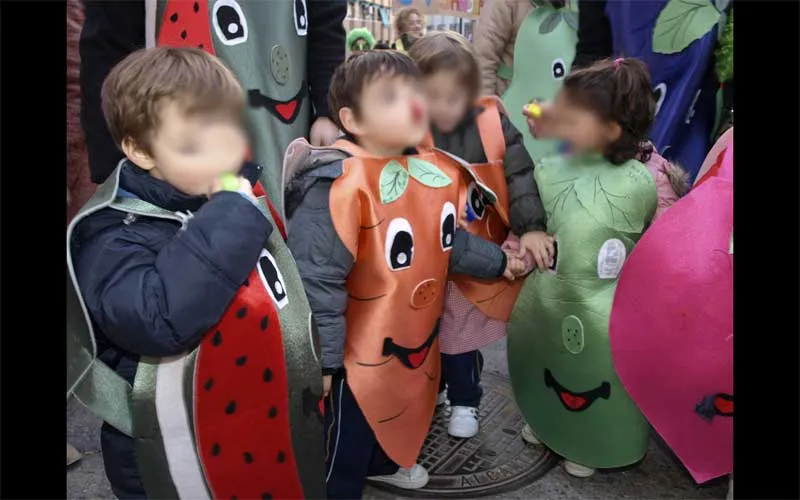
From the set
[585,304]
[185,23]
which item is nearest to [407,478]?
[585,304]

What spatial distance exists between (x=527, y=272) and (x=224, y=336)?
3.60ft

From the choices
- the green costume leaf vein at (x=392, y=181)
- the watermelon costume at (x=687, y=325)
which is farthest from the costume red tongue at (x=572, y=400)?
the green costume leaf vein at (x=392, y=181)

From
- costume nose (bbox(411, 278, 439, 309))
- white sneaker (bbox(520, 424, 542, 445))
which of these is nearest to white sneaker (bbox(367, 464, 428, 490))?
white sneaker (bbox(520, 424, 542, 445))

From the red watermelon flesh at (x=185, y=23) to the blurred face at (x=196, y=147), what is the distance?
48cm

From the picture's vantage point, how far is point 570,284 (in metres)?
2.07

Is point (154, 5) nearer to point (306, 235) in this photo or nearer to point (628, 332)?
point (306, 235)

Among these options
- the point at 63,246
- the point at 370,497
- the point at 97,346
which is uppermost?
the point at 63,246

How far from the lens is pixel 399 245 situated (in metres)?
1.79

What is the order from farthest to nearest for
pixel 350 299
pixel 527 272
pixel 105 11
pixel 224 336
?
1. pixel 527 272
2. pixel 350 299
3. pixel 105 11
4. pixel 224 336

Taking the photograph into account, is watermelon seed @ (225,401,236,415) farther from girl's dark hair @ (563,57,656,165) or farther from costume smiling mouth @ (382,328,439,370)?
girl's dark hair @ (563,57,656,165)

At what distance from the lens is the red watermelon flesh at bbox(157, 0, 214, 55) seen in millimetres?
1712

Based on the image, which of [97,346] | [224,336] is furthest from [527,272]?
[97,346]

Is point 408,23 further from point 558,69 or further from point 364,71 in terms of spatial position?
point 364,71

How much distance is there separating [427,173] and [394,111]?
23cm
